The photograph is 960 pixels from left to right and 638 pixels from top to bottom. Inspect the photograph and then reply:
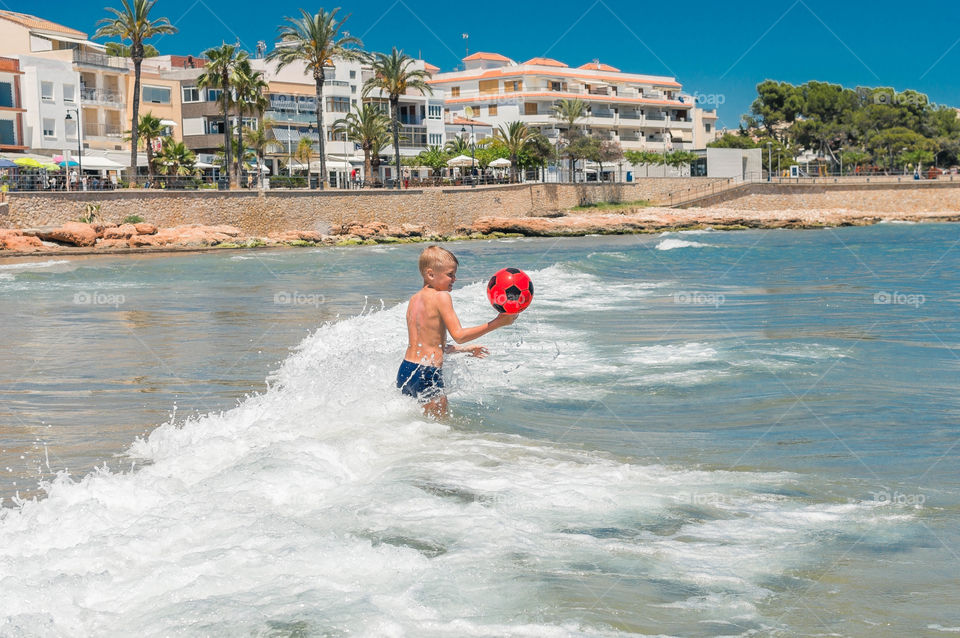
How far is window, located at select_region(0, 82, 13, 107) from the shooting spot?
56.1 meters

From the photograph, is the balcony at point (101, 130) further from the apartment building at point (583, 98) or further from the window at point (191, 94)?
the apartment building at point (583, 98)

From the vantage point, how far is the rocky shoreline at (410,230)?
42.8m

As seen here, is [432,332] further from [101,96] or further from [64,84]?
[101,96]

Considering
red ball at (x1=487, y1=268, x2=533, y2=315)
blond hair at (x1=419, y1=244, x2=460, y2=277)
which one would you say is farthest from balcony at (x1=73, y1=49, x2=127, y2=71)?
red ball at (x1=487, y1=268, x2=533, y2=315)

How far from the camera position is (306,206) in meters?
55.7

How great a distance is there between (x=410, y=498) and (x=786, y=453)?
119 inches

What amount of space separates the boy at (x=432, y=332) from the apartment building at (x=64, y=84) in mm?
54975

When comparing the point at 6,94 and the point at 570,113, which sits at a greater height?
the point at 570,113
